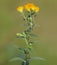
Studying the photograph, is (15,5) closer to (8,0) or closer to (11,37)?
(8,0)

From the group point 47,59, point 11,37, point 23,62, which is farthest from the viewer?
point 11,37

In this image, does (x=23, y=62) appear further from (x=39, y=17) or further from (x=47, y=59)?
(x=39, y=17)

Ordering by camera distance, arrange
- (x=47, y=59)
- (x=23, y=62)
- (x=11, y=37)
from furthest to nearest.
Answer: (x=11, y=37) → (x=47, y=59) → (x=23, y=62)

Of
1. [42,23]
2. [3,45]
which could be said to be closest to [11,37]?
[3,45]

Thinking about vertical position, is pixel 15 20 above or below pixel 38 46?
above

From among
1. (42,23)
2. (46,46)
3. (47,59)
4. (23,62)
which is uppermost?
(42,23)

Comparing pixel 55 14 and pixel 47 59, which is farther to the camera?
pixel 55 14
